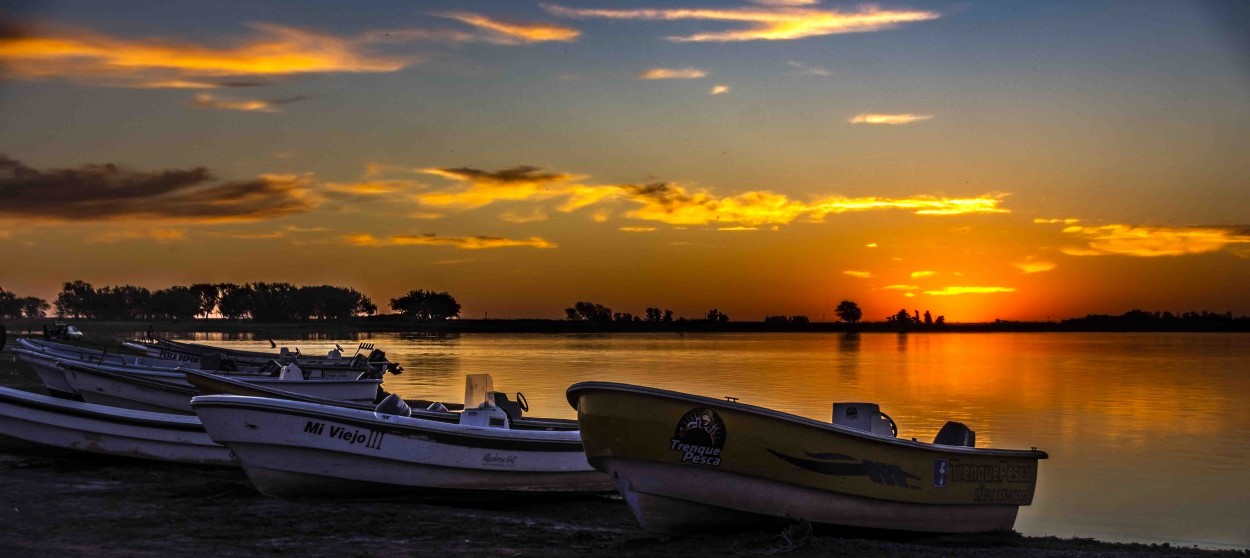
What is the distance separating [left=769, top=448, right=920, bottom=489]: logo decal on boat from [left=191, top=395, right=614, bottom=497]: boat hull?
14.0 feet

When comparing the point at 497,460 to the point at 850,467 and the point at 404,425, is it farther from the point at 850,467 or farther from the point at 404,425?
the point at 850,467

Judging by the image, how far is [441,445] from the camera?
1501 centimetres

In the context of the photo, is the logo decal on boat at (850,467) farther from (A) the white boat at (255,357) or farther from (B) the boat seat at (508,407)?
(A) the white boat at (255,357)

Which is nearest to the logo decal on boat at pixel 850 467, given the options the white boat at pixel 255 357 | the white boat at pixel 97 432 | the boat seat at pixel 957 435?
the boat seat at pixel 957 435

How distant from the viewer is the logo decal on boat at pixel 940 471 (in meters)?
13.9

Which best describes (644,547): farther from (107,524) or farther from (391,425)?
(107,524)

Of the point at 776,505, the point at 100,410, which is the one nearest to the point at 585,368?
the point at 100,410

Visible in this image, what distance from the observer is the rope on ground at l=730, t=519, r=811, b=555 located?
1239 cm

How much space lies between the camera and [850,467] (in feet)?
43.3

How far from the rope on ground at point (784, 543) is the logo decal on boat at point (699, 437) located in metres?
1.01

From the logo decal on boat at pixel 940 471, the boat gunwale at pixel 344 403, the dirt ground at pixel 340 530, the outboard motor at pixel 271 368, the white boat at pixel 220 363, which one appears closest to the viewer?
the dirt ground at pixel 340 530

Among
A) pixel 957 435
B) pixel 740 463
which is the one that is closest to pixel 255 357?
pixel 957 435

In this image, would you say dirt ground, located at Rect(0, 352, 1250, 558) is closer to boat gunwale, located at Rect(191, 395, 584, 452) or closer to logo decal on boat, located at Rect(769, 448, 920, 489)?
logo decal on boat, located at Rect(769, 448, 920, 489)

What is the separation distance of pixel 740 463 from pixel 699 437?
1.92 ft
